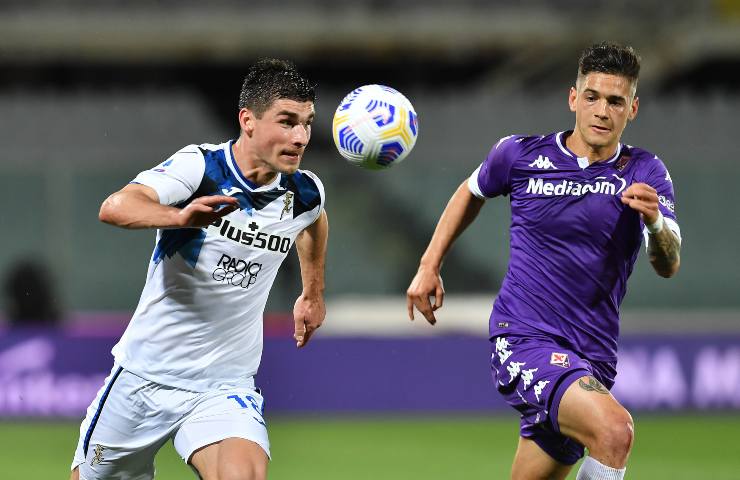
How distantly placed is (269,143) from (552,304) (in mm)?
1552

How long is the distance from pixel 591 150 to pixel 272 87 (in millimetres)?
1584

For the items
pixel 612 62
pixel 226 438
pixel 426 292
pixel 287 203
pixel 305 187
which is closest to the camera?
pixel 226 438

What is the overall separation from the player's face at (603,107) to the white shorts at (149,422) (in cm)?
198

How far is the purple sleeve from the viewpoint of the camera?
6426 millimetres

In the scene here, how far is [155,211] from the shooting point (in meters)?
5.03

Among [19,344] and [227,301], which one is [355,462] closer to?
[19,344]

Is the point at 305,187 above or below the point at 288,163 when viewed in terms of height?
below

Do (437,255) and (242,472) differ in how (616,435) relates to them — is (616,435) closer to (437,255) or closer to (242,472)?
(437,255)

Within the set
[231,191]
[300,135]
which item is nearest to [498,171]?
[300,135]

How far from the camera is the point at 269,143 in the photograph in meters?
5.64

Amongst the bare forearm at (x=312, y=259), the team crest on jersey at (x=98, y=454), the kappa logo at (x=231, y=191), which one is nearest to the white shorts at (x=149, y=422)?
the team crest on jersey at (x=98, y=454)

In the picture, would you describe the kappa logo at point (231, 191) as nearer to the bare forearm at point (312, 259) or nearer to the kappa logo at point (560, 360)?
the bare forearm at point (312, 259)

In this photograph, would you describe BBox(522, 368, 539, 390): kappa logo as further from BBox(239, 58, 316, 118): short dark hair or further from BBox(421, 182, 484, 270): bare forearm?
BBox(239, 58, 316, 118): short dark hair

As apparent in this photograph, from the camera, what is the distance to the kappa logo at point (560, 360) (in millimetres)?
5887
